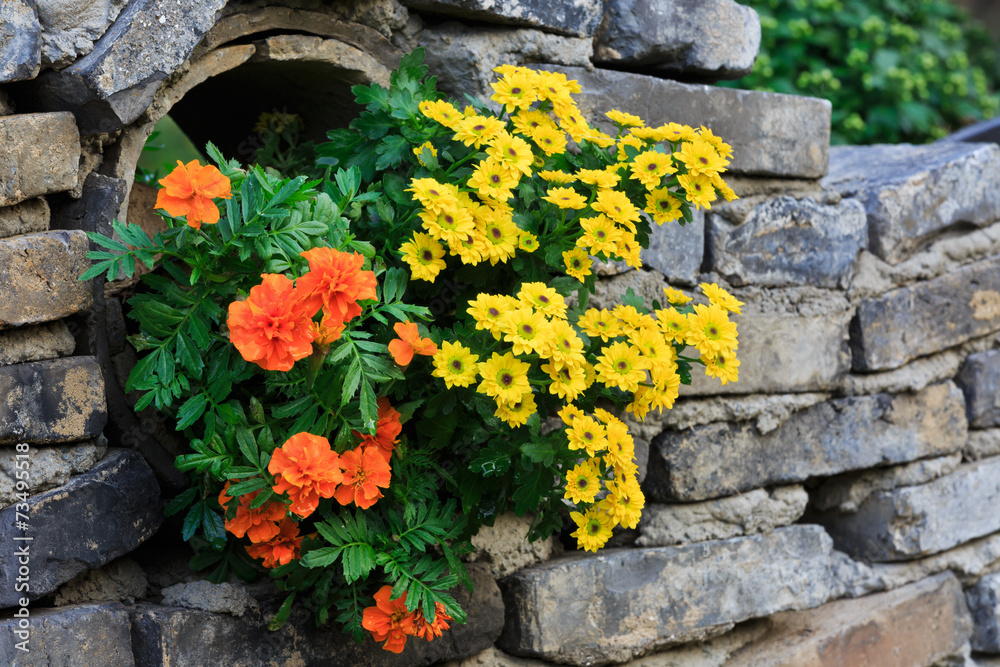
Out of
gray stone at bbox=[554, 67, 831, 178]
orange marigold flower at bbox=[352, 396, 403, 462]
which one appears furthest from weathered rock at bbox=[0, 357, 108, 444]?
gray stone at bbox=[554, 67, 831, 178]

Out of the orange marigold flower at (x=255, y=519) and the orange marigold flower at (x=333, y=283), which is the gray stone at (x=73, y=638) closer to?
the orange marigold flower at (x=255, y=519)

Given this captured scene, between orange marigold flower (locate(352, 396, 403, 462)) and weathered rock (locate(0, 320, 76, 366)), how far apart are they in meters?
0.48

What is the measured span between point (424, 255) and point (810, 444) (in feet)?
3.87

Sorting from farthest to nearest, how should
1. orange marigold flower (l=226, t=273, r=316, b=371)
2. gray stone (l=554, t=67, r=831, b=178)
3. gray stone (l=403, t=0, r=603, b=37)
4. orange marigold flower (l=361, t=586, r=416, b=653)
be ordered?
gray stone (l=554, t=67, r=831, b=178) < gray stone (l=403, t=0, r=603, b=37) < orange marigold flower (l=361, t=586, r=416, b=653) < orange marigold flower (l=226, t=273, r=316, b=371)

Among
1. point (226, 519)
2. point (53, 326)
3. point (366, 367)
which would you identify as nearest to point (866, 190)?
point (366, 367)

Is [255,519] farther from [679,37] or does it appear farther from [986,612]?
[986,612]

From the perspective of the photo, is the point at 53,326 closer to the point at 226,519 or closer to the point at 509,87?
the point at 226,519

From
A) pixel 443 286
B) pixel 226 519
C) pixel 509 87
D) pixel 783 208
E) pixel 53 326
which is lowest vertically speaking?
pixel 226 519

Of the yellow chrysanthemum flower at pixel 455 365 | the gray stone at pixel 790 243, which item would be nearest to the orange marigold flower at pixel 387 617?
the yellow chrysanthemum flower at pixel 455 365

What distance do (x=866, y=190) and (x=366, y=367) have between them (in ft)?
5.03

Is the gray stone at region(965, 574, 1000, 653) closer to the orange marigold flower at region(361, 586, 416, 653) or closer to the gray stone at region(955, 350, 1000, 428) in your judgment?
the gray stone at region(955, 350, 1000, 428)

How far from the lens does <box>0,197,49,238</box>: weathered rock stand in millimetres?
1237

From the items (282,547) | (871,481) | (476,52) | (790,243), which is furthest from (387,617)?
(871,481)

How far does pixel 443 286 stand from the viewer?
4.95 feet
